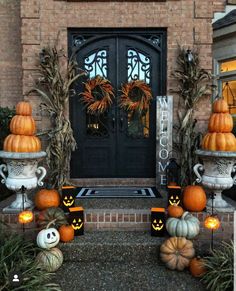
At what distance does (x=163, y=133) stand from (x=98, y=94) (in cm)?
143

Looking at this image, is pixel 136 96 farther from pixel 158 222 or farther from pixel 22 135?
pixel 158 222

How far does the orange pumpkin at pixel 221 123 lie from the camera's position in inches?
161

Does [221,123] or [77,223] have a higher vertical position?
[221,123]

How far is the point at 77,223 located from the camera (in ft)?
12.8

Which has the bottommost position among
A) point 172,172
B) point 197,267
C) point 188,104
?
point 197,267

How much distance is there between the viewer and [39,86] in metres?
5.56

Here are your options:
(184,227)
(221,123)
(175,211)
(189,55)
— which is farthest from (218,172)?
(189,55)

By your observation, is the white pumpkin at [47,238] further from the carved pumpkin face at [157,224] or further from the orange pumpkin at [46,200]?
the carved pumpkin face at [157,224]

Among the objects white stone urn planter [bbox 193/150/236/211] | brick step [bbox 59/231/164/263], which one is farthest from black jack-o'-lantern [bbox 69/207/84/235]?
white stone urn planter [bbox 193/150/236/211]

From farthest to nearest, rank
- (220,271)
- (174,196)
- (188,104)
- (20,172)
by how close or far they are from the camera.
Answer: (188,104) → (174,196) → (20,172) → (220,271)

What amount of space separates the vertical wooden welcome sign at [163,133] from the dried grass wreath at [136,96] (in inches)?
11.2

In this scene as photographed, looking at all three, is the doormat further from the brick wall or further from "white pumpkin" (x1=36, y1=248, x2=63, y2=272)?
the brick wall

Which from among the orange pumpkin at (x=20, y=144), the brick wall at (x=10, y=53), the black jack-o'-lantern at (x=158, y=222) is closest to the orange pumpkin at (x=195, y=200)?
the black jack-o'-lantern at (x=158, y=222)

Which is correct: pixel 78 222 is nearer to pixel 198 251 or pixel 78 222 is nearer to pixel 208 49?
pixel 198 251
